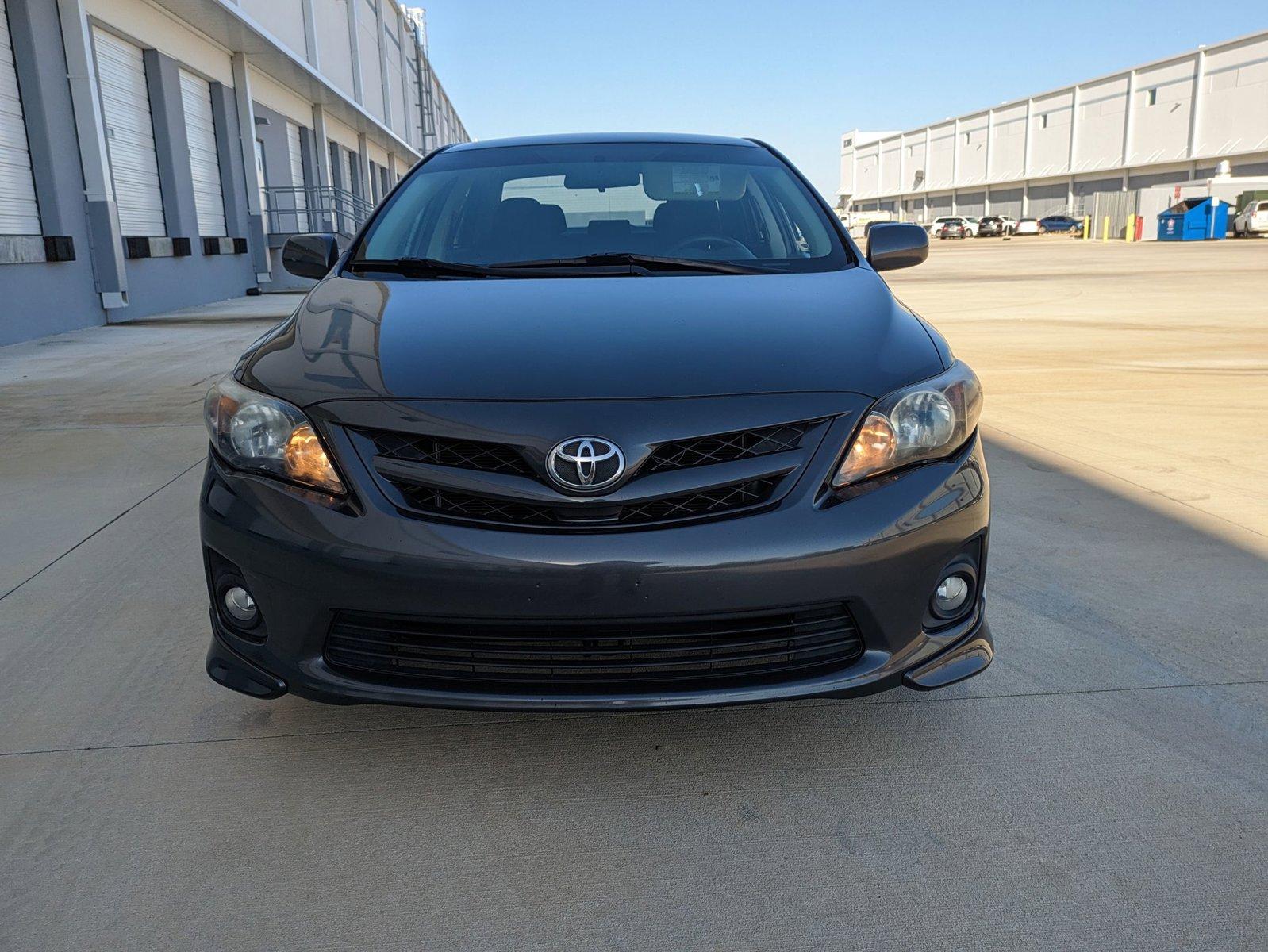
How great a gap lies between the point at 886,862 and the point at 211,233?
1717 cm

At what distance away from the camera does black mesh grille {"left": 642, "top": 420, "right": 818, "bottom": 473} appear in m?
1.90

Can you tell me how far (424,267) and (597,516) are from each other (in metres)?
1.30

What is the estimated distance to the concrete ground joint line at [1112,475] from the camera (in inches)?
145

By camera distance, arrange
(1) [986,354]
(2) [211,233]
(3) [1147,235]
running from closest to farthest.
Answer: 1. (1) [986,354]
2. (2) [211,233]
3. (3) [1147,235]

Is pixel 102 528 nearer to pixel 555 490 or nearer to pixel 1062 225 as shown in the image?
pixel 555 490

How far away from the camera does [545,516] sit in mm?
1885

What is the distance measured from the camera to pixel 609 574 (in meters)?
1.82

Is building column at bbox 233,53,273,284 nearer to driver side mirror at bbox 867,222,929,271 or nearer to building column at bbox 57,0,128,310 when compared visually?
building column at bbox 57,0,128,310

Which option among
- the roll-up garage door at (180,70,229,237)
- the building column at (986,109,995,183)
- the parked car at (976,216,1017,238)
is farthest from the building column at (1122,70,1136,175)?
the roll-up garage door at (180,70,229,237)

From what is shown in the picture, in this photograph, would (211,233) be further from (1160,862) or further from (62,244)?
(1160,862)

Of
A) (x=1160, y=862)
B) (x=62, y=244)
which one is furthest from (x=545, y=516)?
(x=62, y=244)

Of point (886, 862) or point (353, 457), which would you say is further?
point (353, 457)

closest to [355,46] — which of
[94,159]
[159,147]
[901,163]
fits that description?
[159,147]

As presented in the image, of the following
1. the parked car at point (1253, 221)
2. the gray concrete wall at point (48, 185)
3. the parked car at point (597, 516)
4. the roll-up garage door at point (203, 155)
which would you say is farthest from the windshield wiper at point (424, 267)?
the parked car at point (1253, 221)
